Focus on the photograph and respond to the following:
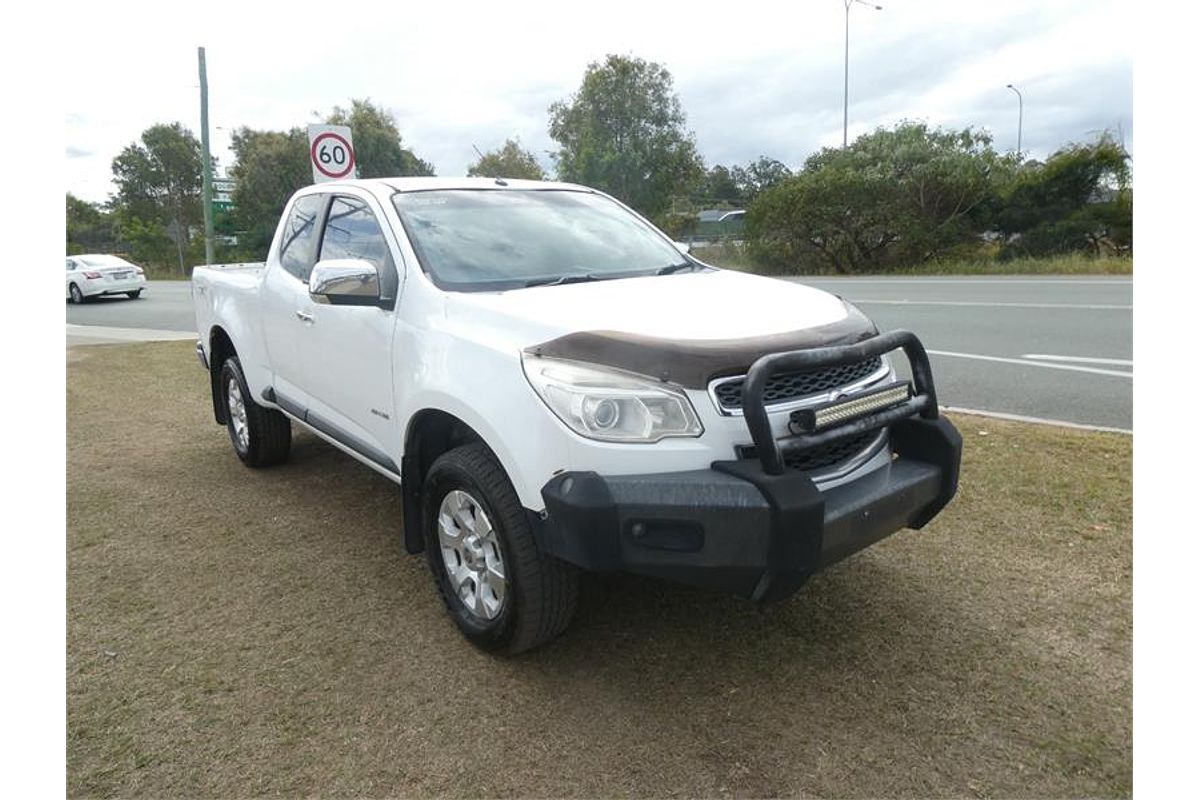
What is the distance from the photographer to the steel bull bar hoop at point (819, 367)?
2.48 m

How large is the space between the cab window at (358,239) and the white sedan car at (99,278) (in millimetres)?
21494

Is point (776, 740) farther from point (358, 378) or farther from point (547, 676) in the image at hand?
point (358, 378)

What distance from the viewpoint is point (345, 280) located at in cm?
335

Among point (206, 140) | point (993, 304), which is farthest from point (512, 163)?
point (993, 304)

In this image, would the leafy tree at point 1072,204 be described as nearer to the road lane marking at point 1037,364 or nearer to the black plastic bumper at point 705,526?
the road lane marking at point 1037,364

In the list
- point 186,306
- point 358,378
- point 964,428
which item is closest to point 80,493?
point 358,378

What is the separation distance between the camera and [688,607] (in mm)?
3490

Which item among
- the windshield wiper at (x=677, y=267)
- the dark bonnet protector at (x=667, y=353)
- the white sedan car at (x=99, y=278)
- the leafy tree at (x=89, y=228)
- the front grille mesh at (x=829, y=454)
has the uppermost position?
the leafy tree at (x=89, y=228)

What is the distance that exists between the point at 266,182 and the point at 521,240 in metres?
46.3

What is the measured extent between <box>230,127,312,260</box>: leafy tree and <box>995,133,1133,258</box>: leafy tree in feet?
116

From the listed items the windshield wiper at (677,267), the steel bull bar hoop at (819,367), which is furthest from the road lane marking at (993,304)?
the steel bull bar hoop at (819,367)

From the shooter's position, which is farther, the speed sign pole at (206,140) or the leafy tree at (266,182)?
the leafy tree at (266,182)

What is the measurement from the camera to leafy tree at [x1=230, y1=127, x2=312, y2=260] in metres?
45.0

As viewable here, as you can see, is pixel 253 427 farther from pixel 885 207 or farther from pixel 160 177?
pixel 160 177
